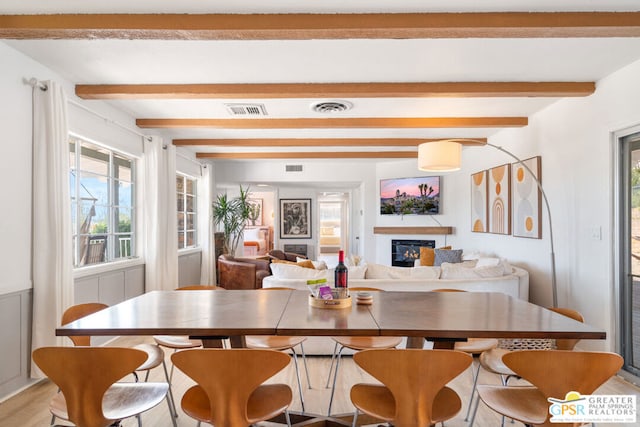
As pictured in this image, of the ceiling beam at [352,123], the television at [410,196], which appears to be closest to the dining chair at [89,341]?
the ceiling beam at [352,123]

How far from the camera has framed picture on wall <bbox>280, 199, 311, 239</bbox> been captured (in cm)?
1015

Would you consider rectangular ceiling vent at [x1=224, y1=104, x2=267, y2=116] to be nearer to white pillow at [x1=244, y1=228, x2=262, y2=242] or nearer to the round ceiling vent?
the round ceiling vent

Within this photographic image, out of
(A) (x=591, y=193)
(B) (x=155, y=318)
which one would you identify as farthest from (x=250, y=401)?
(A) (x=591, y=193)

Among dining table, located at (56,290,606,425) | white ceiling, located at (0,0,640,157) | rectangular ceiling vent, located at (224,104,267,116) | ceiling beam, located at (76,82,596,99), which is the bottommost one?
dining table, located at (56,290,606,425)

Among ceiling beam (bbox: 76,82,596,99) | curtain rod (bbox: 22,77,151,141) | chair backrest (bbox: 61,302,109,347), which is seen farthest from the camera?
ceiling beam (bbox: 76,82,596,99)

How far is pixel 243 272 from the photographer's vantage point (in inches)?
244

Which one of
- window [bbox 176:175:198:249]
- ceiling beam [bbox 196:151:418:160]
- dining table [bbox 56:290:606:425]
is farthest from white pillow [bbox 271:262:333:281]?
ceiling beam [bbox 196:151:418:160]

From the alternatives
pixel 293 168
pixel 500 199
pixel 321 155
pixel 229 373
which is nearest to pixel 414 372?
pixel 229 373

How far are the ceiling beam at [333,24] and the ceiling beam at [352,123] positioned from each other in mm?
2281

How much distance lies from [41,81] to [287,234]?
24.2 feet

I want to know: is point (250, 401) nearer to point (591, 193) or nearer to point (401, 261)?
point (591, 193)

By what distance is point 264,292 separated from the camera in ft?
8.91

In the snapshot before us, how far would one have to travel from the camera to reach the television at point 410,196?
7676 mm

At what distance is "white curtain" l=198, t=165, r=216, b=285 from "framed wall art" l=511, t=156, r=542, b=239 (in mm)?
4987
